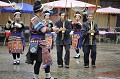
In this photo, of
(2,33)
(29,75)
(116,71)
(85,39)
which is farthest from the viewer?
(2,33)

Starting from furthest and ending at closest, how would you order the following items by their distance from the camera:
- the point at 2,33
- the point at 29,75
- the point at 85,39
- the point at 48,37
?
the point at 2,33
the point at 48,37
the point at 85,39
the point at 29,75

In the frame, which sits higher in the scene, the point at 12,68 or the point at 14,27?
the point at 14,27

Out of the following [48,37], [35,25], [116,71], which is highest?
[35,25]

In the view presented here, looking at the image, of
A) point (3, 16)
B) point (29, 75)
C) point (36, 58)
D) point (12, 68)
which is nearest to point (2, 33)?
point (3, 16)

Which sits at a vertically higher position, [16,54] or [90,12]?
[90,12]

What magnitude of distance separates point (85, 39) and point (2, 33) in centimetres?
1088

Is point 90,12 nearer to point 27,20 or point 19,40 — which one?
point 19,40

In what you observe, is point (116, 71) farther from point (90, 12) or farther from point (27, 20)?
point (27, 20)

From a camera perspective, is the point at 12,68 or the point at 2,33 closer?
the point at 12,68

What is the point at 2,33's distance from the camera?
69.0ft

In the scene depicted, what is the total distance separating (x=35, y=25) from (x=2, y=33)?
44.4ft

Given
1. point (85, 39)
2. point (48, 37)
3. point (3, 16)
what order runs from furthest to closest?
point (3, 16), point (48, 37), point (85, 39)

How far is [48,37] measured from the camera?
39.8 feet

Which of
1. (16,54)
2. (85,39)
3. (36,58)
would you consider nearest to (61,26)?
(85,39)
